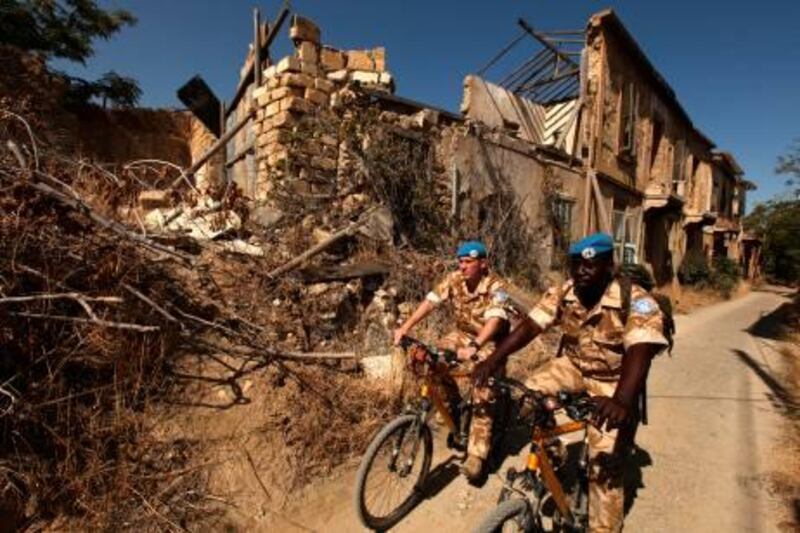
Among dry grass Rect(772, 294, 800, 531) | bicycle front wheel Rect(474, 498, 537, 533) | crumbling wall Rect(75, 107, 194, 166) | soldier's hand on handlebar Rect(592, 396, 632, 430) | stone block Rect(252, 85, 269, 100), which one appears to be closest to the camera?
soldier's hand on handlebar Rect(592, 396, 632, 430)

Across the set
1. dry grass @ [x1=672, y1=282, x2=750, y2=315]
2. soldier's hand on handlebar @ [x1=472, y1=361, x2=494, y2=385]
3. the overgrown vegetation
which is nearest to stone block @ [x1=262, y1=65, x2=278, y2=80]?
soldier's hand on handlebar @ [x1=472, y1=361, x2=494, y2=385]

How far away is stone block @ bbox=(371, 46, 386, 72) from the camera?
8453 mm

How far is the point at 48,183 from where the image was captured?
4.00m

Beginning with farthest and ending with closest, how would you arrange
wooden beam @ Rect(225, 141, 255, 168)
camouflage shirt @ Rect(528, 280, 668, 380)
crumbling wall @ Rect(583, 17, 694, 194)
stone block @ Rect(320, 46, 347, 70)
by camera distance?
crumbling wall @ Rect(583, 17, 694, 194) < wooden beam @ Rect(225, 141, 255, 168) < stone block @ Rect(320, 46, 347, 70) < camouflage shirt @ Rect(528, 280, 668, 380)

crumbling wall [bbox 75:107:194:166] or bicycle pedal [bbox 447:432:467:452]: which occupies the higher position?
crumbling wall [bbox 75:107:194:166]

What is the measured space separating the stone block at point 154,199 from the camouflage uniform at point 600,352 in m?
4.70

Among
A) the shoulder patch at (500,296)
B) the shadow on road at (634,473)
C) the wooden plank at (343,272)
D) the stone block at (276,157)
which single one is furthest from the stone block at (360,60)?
the shadow on road at (634,473)

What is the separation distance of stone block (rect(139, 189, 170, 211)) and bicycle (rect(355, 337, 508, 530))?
3964 mm

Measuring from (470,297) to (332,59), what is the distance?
206 inches

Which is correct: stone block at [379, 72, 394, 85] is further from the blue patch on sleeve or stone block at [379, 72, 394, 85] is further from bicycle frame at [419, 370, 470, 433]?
bicycle frame at [419, 370, 470, 433]

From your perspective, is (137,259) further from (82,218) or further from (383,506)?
(383,506)

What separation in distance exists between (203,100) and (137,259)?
9036 mm

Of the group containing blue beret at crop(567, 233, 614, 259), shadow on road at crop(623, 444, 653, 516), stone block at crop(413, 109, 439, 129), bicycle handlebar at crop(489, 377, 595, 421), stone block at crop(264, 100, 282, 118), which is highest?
stone block at crop(413, 109, 439, 129)

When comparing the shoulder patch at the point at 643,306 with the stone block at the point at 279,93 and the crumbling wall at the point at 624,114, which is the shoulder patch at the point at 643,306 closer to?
the stone block at the point at 279,93
